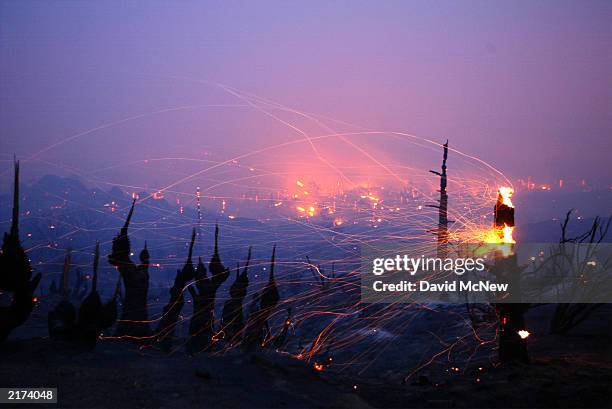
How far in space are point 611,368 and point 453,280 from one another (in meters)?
15.7

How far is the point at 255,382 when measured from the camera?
8062mm

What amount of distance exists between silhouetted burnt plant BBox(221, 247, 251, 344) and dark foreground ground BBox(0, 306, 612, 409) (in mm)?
7403

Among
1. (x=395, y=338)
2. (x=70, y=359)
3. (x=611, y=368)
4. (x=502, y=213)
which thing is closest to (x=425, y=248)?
(x=502, y=213)

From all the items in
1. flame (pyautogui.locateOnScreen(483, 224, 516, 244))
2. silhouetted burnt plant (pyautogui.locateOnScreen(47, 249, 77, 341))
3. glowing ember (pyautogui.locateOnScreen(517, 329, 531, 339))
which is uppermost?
flame (pyautogui.locateOnScreen(483, 224, 516, 244))

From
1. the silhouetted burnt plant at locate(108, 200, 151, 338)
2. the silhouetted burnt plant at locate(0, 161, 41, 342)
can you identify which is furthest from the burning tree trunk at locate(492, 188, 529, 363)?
the silhouetted burnt plant at locate(108, 200, 151, 338)

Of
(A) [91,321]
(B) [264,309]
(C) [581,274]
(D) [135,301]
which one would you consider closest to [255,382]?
(A) [91,321]

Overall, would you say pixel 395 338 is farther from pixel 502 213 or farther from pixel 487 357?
pixel 502 213

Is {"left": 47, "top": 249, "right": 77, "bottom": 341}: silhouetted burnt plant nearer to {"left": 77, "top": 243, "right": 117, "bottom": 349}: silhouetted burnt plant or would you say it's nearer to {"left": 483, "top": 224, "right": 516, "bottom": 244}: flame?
{"left": 77, "top": 243, "right": 117, "bottom": 349}: silhouetted burnt plant

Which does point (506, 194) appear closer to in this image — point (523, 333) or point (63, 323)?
point (523, 333)

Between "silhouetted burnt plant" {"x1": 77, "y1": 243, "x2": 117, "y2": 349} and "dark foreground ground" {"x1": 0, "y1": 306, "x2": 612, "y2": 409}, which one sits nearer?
"dark foreground ground" {"x1": 0, "y1": 306, "x2": 612, "y2": 409}

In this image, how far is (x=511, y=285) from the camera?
33.6 feet

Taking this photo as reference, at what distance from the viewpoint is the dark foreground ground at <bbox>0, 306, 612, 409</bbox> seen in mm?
6621

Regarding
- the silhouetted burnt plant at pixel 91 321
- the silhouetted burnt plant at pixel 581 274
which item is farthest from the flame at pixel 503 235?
the silhouetted burnt plant at pixel 91 321

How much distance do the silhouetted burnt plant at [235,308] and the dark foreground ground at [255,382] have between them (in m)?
7.40
